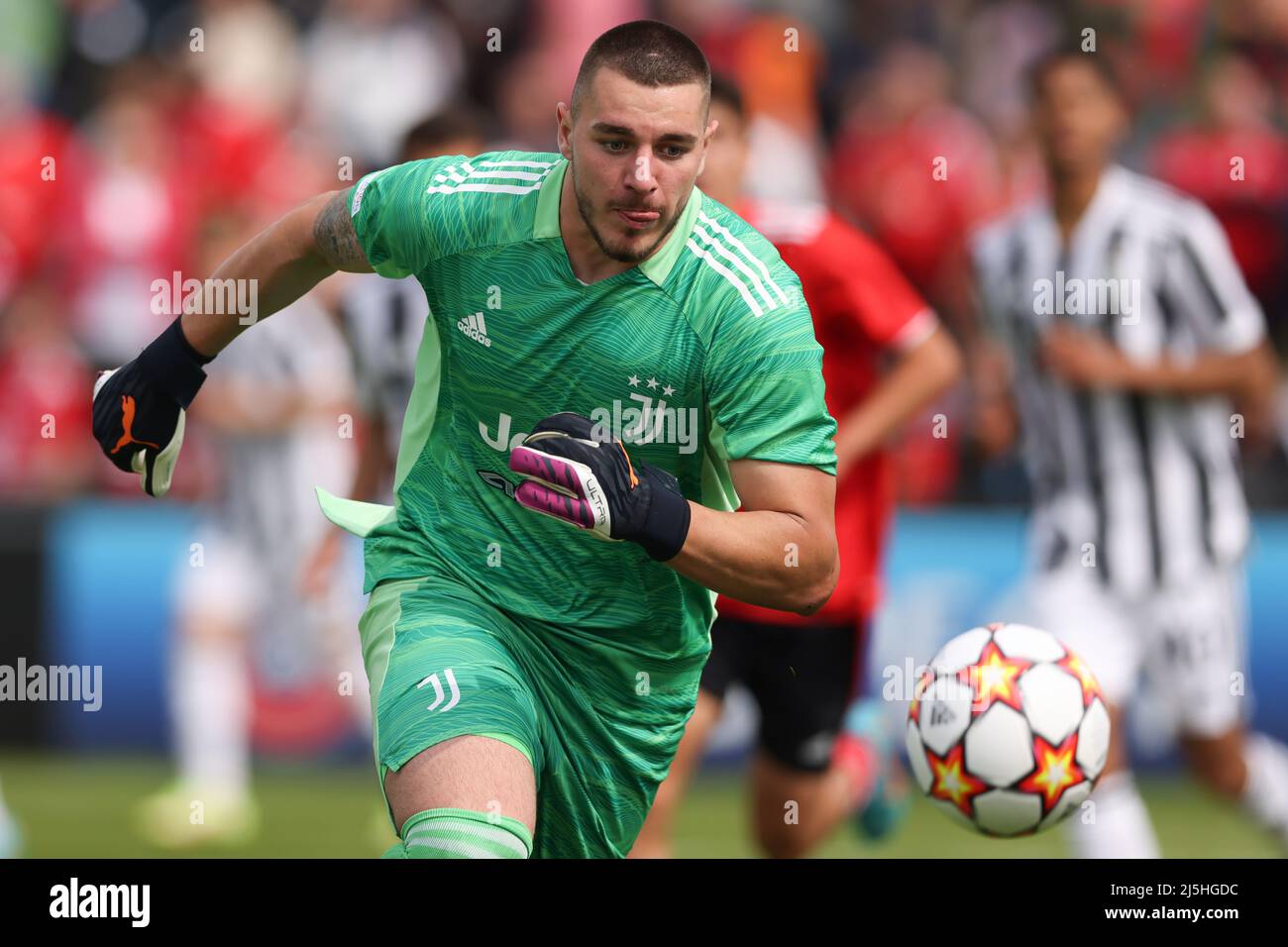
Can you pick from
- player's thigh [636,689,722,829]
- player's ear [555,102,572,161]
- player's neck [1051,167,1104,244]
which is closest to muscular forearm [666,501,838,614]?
player's ear [555,102,572,161]

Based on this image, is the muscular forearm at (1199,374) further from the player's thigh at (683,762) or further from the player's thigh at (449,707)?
the player's thigh at (449,707)

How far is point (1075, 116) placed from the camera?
7418 mm

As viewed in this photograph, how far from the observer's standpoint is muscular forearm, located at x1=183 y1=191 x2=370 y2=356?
192 inches

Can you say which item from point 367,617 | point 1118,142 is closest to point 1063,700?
point 367,617

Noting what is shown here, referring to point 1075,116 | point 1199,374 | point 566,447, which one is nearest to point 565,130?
point 566,447

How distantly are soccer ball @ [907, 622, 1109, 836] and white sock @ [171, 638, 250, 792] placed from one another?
495 centimetres

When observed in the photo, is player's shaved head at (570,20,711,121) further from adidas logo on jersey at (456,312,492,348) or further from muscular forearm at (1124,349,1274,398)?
muscular forearm at (1124,349,1274,398)

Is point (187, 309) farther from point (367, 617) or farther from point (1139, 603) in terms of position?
point (1139, 603)

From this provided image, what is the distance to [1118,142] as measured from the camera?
12383mm

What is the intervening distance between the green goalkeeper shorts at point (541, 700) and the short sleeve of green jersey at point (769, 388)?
0.64m

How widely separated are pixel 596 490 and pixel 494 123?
30.6 feet

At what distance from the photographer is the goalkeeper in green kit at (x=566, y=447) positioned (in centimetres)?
432

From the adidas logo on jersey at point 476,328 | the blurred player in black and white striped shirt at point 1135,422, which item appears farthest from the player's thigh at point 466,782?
the blurred player in black and white striped shirt at point 1135,422

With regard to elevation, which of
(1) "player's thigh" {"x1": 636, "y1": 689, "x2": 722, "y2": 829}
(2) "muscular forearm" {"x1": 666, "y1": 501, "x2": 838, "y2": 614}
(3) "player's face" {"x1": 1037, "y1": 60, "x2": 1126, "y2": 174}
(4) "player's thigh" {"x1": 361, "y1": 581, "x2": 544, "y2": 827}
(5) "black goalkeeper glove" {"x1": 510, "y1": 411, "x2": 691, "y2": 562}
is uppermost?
(3) "player's face" {"x1": 1037, "y1": 60, "x2": 1126, "y2": 174}
